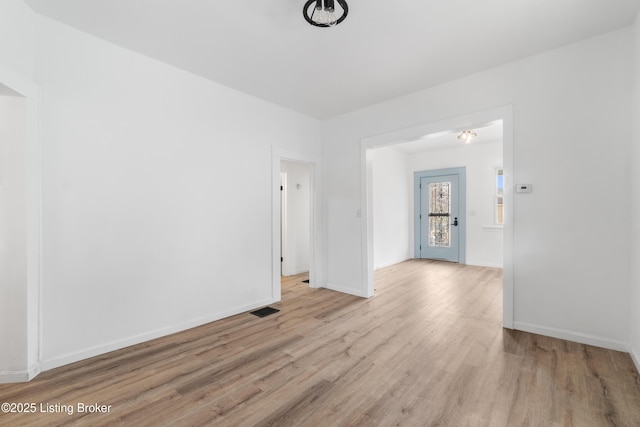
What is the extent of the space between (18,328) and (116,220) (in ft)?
3.35

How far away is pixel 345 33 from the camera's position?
2418mm

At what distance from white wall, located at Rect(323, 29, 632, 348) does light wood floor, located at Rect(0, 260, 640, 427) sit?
1.14ft

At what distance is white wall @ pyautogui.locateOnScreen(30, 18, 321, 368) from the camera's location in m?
2.29

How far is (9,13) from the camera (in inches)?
77.5

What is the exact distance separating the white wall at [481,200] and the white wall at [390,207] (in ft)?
4.41

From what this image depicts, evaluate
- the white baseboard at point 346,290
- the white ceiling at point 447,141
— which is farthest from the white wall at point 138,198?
the white ceiling at point 447,141

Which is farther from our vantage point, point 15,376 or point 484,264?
point 484,264

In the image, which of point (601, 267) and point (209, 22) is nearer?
point (209, 22)

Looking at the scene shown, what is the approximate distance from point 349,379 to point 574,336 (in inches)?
91.5

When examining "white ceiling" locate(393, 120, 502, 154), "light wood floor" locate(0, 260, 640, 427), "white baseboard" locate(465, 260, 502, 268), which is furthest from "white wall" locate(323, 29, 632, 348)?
"white baseboard" locate(465, 260, 502, 268)

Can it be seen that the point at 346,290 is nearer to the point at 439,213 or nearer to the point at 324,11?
the point at 324,11

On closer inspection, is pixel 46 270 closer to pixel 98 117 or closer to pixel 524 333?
pixel 98 117

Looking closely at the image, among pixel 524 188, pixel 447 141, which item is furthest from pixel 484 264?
pixel 524 188

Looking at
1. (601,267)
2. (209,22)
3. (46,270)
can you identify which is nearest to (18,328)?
(46,270)
